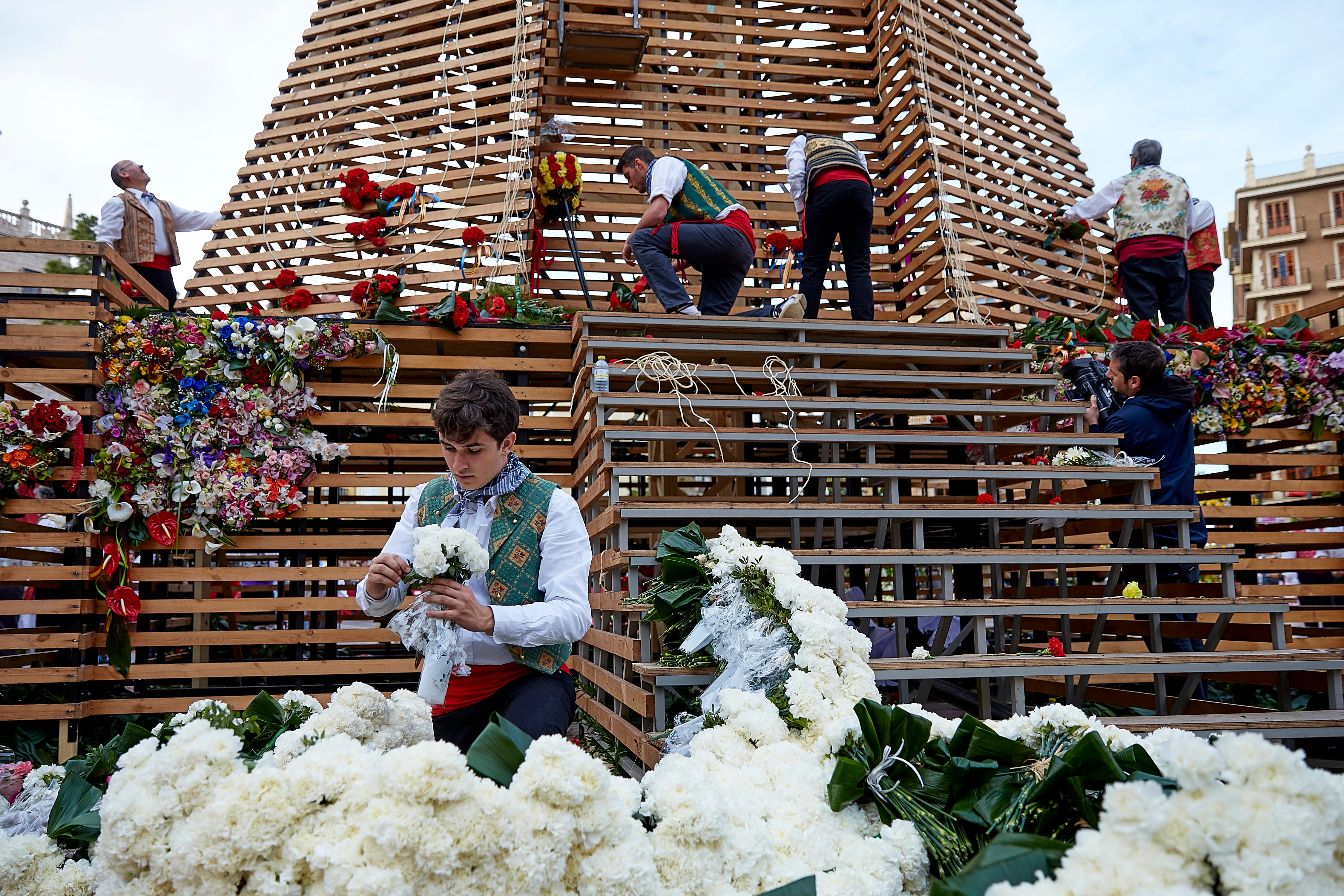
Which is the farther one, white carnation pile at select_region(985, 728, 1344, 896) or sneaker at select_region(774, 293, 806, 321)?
sneaker at select_region(774, 293, 806, 321)

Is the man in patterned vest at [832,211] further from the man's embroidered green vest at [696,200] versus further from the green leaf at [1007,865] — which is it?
the green leaf at [1007,865]

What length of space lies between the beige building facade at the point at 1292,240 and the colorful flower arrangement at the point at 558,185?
42.5m

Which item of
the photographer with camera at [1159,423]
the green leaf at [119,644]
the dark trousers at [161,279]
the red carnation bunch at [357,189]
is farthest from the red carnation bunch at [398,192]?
the photographer with camera at [1159,423]

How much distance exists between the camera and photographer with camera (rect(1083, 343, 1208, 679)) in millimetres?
4441

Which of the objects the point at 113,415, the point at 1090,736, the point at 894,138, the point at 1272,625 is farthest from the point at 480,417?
the point at 894,138

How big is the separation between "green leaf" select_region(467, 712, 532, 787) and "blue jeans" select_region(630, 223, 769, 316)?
3729 mm

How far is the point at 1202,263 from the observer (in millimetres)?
6762

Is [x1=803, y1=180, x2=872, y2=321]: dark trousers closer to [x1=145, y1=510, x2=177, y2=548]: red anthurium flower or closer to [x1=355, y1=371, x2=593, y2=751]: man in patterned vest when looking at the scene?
[x1=355, y1=371, x2=593, y2=751]: man in patterned vest

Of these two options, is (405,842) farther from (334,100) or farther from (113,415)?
(334,100)

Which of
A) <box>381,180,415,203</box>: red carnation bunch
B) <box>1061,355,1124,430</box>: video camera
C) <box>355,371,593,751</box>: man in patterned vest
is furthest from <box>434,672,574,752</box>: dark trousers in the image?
<box>381,180,415,203</box>: red carnation bunch

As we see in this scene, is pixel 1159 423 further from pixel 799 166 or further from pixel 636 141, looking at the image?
pixel 636 141

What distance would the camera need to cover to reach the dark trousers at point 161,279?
5746 mm

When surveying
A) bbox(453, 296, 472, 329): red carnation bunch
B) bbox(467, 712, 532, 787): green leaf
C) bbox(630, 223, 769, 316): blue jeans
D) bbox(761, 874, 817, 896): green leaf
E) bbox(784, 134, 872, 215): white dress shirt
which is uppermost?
bbox(784, 134, 872, 215): white dress shirt

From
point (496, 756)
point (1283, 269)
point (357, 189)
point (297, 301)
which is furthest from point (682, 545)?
point (1283, 269)
